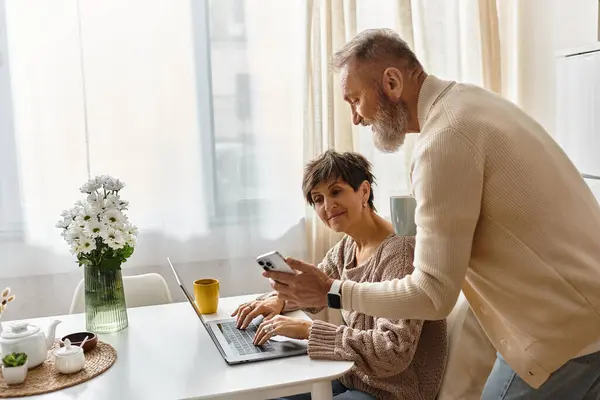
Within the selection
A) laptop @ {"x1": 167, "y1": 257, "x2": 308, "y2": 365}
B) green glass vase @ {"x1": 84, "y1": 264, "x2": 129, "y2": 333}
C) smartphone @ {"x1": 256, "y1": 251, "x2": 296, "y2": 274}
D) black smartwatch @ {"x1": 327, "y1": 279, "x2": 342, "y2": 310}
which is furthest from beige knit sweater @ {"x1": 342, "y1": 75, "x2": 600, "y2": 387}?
green glass vase @ {"x1": 84, "y1": 264, "x2": 129, "y2": 333}

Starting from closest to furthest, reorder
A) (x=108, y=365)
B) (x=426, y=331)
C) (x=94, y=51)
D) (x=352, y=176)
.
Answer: (x=108, y=365), (x=426, y=331), (x=352, y=176), (x=94, y=51)

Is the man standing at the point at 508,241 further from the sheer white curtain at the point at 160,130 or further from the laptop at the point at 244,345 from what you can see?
the sheer white curtain at the point at 160,130

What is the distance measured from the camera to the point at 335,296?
4.67 ft

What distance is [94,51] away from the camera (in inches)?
99.7

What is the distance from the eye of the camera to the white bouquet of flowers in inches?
66.6

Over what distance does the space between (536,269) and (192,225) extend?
173cm

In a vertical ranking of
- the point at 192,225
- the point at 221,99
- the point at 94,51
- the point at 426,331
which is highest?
the point at 94,51

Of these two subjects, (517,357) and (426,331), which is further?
(426,331)

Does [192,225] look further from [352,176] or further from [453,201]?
[453,201]

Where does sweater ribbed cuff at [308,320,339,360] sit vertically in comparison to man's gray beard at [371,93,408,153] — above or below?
below

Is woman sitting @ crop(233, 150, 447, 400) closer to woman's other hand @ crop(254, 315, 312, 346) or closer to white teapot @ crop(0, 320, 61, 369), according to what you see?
woman's other hand @ crop(254, 315, 312, 346)

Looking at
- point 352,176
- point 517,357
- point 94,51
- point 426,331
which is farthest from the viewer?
point 94,51

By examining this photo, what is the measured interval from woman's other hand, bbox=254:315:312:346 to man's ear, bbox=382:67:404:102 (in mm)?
678

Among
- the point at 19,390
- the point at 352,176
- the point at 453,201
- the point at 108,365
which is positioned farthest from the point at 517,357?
the point at 19,390
